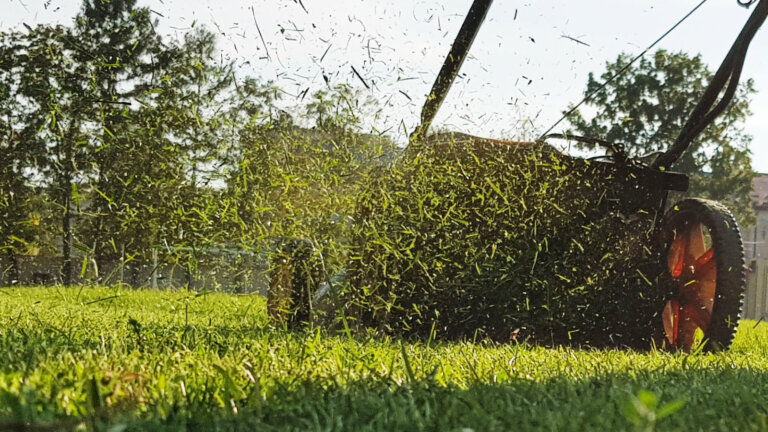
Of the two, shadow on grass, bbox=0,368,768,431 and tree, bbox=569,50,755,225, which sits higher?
tree, bbox=569,50,755,225

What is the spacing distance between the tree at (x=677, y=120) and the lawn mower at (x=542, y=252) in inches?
1207

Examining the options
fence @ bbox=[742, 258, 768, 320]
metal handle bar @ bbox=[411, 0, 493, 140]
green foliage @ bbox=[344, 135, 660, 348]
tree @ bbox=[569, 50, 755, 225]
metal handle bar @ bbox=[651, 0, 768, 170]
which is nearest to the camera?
metal handle bar @ bbox=[651, 0, 768, 170]

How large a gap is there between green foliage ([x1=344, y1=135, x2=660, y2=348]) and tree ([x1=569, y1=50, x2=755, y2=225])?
101 ft

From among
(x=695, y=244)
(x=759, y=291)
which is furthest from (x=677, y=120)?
(x=695, y=244)

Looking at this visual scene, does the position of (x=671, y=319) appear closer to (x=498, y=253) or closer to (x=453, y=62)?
(x=498, y=253)

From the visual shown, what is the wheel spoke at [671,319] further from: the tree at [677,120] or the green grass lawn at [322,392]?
the tree at [677,120]

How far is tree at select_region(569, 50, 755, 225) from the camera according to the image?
115 ft

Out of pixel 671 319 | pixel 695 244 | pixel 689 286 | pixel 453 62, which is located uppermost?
pixel 453 62

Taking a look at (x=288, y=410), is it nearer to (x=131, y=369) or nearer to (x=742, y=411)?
(x=131, y=369)

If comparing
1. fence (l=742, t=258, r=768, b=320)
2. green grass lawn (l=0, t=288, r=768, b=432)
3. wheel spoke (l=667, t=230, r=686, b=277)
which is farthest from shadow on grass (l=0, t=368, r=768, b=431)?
fence (l=742, t=258, r=768, b=320)

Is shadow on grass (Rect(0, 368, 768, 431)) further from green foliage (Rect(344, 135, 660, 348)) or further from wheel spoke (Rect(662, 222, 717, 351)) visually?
wheel spoke (Rect(662, 222, 717, 351))

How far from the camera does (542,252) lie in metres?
5.00

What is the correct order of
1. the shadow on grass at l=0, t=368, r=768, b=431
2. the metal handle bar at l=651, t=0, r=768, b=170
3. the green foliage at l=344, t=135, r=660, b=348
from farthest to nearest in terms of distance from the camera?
the green foliage at l=344, t=135, r=660, b=348
the metal handle bar at l=651, t=0, r=768, b=170
the shadow on grass at l=0, t=368, r=768, b=431

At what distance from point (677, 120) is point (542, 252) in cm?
3365
